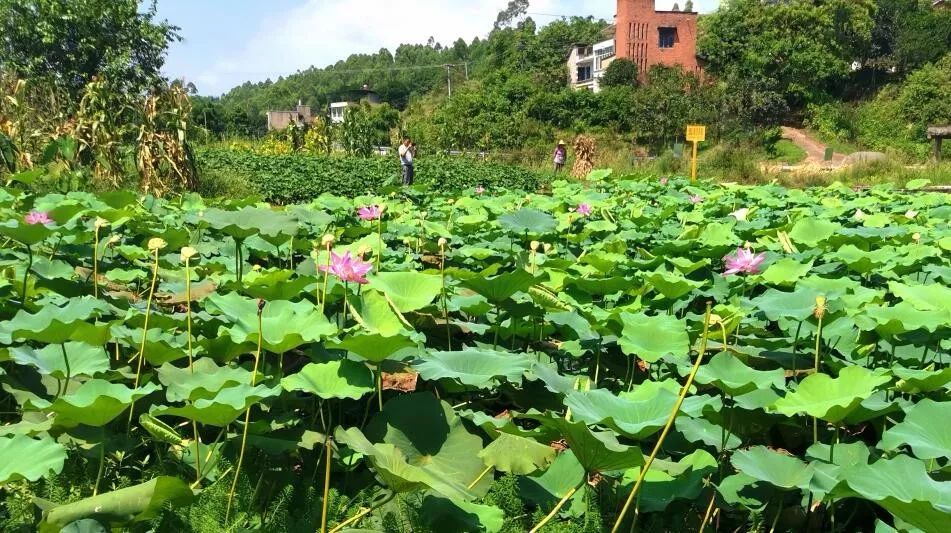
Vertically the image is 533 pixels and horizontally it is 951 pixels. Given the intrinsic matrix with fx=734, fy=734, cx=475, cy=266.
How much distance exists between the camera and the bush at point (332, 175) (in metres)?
11.7

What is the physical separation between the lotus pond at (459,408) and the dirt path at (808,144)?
28.5 metres

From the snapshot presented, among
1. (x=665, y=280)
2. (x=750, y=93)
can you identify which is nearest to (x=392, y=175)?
(x=665, y=280)

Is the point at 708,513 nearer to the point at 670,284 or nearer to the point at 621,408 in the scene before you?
the point at 621,408

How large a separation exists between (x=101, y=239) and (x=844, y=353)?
2061mm

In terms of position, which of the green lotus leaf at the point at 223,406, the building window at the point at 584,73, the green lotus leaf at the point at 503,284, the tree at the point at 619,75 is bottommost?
the green lotus leaf at the point at 223,406

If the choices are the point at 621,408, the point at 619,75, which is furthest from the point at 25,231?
the point at 619,75

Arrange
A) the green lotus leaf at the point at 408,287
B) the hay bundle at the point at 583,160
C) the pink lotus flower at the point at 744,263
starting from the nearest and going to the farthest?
the green lotus leaf at the point at 408,287 < the pink lotus flower at the point at 744,263 < the hay bundle at the point at 583,160

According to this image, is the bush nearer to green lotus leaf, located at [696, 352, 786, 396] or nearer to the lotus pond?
the lotus pond

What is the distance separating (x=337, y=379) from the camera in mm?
1184

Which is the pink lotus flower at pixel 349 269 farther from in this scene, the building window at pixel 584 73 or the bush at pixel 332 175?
the building window at pixel 584 73

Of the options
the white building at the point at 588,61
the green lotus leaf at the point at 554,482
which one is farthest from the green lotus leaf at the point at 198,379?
the white building at the point at 588,61

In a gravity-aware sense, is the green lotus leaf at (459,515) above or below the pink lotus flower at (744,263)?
below

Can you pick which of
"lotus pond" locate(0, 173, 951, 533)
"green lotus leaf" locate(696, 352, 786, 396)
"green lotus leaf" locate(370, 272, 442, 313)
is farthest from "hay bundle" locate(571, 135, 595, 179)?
"green lotus leaf" locate(696, 352, 786, 396)

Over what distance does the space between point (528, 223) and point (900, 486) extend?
186 cm
